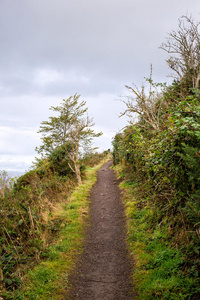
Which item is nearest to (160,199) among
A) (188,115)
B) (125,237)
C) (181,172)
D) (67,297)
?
(125,237)

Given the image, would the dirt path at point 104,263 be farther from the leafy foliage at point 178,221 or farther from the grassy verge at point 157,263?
the leafy foliage at point 178,221

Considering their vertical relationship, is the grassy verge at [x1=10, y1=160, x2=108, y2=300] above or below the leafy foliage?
below

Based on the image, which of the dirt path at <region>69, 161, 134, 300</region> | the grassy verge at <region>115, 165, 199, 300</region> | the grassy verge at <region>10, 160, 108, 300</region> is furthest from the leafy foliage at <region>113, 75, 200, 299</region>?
the grassy verge at <region>10, 160, 108, 300</region>

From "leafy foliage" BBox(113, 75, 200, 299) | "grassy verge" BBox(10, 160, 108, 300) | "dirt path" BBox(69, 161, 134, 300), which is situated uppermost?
"leafy foliage" BBox(113, 75, 200, 299)

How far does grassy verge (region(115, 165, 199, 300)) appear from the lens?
384cm

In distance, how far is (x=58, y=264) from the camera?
548cm

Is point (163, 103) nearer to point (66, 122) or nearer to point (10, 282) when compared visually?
point (10, 282)

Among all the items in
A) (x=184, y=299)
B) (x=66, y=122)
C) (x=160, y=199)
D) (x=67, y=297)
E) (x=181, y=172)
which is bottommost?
(x=67, y=297)

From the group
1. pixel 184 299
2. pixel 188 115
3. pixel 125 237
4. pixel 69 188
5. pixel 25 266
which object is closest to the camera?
pixel 184 299

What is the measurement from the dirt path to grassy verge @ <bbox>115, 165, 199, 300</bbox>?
14.0 inches

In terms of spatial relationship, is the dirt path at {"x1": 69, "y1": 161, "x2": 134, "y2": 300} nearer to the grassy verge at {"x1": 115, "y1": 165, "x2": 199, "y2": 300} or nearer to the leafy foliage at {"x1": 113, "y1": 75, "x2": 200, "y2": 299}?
the grassy verge at {"x1": 115, "y1": 165, "x2": 199, "y2": 300}

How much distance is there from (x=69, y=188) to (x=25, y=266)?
8.89m

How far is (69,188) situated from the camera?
1406 cm

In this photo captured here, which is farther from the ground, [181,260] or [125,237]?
[181,260]
